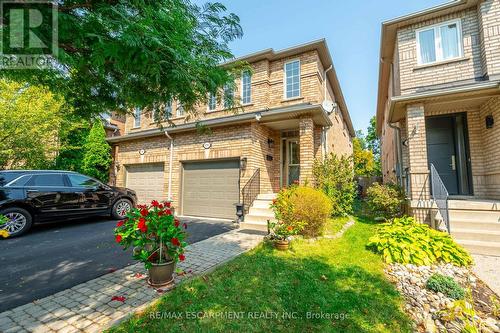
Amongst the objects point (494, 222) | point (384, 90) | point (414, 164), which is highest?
point (384, 90)

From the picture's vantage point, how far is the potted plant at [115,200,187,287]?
10.3 feet

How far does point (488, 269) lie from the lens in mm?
A: 4000

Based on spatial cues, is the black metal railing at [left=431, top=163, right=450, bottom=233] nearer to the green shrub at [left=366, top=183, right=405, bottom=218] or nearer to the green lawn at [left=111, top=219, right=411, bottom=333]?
the green shrub at [left=366, top=183, right=405, bottom=218]

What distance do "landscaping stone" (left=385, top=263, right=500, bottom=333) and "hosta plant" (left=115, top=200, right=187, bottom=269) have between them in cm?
314

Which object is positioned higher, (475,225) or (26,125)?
(26,125)

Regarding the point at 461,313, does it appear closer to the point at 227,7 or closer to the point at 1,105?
the point at 227,7

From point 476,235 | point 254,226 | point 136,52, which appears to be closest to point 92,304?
point 136,52

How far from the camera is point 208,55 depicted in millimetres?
3600

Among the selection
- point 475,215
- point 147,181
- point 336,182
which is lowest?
point 475,215

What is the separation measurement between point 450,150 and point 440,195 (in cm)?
258

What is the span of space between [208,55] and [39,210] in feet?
21.5

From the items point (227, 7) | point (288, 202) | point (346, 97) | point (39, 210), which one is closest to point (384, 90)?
point (346, 97)

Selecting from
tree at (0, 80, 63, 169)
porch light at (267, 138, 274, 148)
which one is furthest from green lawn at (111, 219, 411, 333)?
tree at (0, 80, 63, 169)

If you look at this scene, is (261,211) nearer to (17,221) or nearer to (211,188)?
(211,188)
